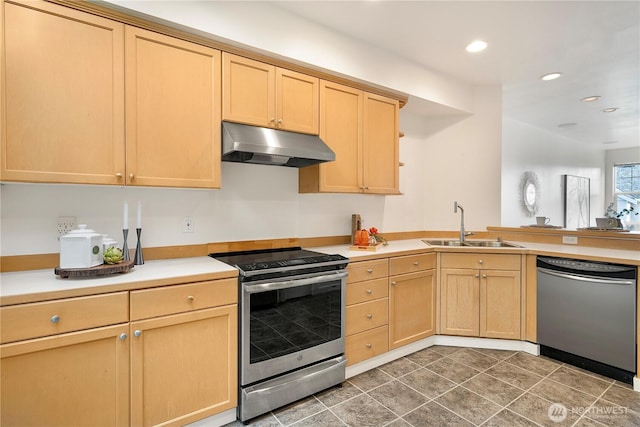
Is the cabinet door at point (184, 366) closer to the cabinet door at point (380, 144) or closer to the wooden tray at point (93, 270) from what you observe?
the wooden tray at point (93, 270)

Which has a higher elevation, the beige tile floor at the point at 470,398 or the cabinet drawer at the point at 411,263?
the cabinet drawer at the point at 411,263

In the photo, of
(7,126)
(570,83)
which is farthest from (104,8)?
(570,83)

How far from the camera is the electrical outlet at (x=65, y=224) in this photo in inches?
74.5

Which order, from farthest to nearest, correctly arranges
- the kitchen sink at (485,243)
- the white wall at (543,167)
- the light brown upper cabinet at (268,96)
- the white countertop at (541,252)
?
the white wall at (543,167)
the kitchen sink at (485,243)
the white countertop at (541,252)
the light brown upper cabinet at (268,96)

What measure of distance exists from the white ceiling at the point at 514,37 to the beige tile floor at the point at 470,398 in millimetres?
2699

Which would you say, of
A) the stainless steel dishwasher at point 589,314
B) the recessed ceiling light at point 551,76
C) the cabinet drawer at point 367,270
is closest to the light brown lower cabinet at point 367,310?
the cabinet drawer at point 367,270

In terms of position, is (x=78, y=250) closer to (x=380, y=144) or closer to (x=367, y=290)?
(x=367, y=290)

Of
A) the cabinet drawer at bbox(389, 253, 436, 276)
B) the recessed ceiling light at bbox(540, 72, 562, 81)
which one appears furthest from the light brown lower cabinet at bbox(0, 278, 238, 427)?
the recessed ceiling light at bbox(540, 72, 562, 81)

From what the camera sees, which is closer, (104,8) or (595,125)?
(104,8)

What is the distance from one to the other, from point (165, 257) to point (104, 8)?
4.93 ft

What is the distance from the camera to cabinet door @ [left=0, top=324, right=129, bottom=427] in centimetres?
136

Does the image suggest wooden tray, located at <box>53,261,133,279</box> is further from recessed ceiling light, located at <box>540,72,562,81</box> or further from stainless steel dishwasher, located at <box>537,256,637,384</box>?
recessed ceiling light, located at <box>540,72,562,81</box>

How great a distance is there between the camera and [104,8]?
1.77 meters

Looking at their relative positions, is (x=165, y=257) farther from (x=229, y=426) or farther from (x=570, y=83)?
Result: (x=570, y=83)
